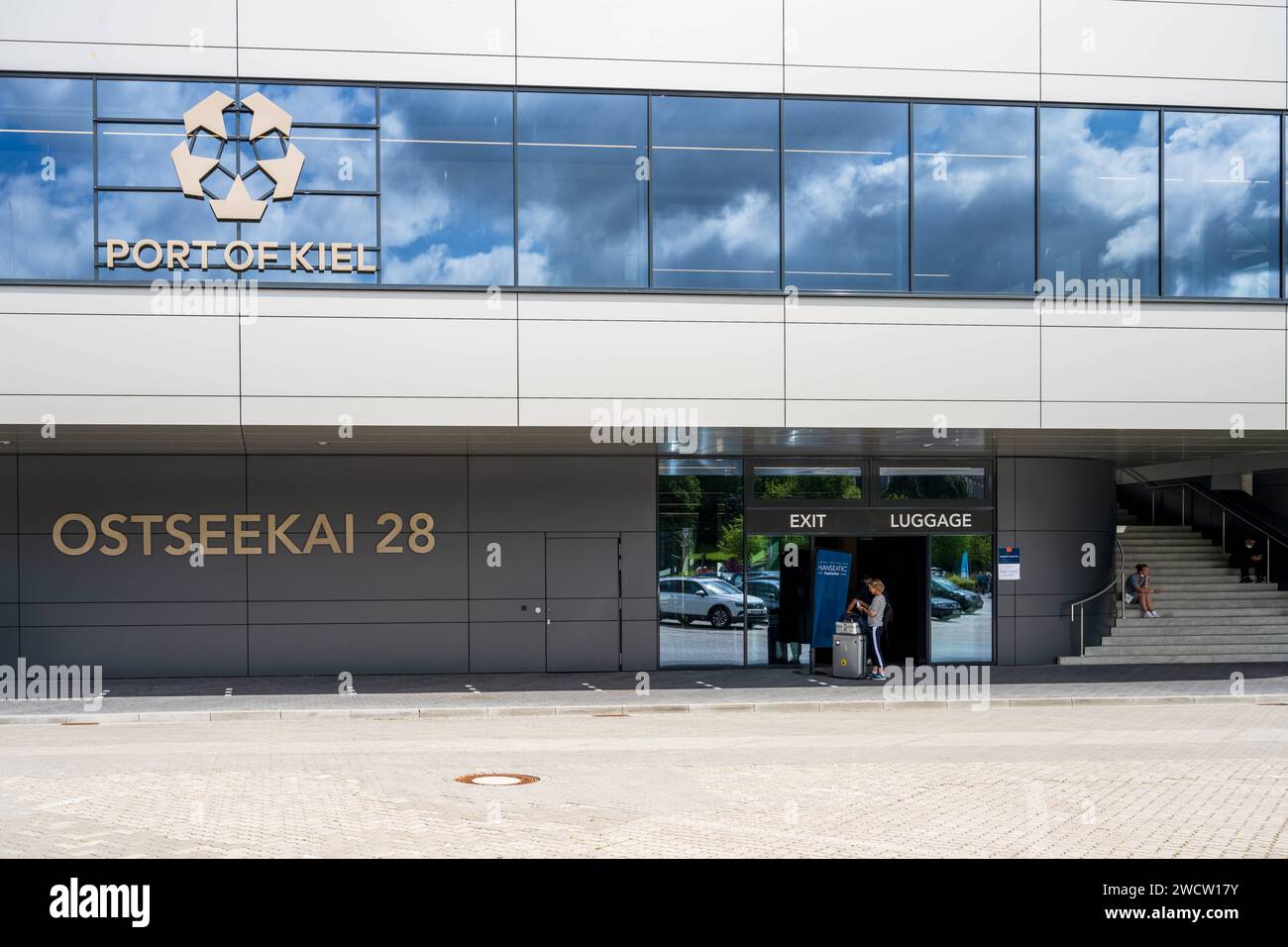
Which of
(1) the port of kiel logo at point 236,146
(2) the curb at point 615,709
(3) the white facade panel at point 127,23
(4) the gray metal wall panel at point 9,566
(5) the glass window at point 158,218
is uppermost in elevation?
(3) the white facade panel at point 127,23

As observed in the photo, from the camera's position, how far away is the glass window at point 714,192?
1852cm

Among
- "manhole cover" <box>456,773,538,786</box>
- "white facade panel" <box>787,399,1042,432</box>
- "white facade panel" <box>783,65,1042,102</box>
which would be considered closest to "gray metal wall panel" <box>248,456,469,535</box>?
"white facade panel" <box>787,399,1042,432</box>

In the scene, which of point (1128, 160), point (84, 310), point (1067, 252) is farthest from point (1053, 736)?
point (84, 310)

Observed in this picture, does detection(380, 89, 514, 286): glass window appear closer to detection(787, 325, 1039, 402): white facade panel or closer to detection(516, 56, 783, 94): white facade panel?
detection(516, 56, 783, 94): white facade panel

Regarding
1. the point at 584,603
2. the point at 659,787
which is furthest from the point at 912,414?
the point at 659,787

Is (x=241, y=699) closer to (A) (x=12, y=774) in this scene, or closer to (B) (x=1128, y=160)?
(A) (x=12, y=774)

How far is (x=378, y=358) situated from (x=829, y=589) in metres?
8.48

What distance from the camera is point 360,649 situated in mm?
21031

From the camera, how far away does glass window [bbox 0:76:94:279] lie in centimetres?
1739

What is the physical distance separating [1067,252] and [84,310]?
45.9 ft

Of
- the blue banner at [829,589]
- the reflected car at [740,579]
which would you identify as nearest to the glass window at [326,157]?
the reflected car at [740,579]

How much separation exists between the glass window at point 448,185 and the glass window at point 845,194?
13.5 feet

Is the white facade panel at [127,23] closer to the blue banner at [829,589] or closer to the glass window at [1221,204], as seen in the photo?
the blue banner at [829,589]

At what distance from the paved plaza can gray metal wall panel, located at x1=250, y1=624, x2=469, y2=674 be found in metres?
3.99
